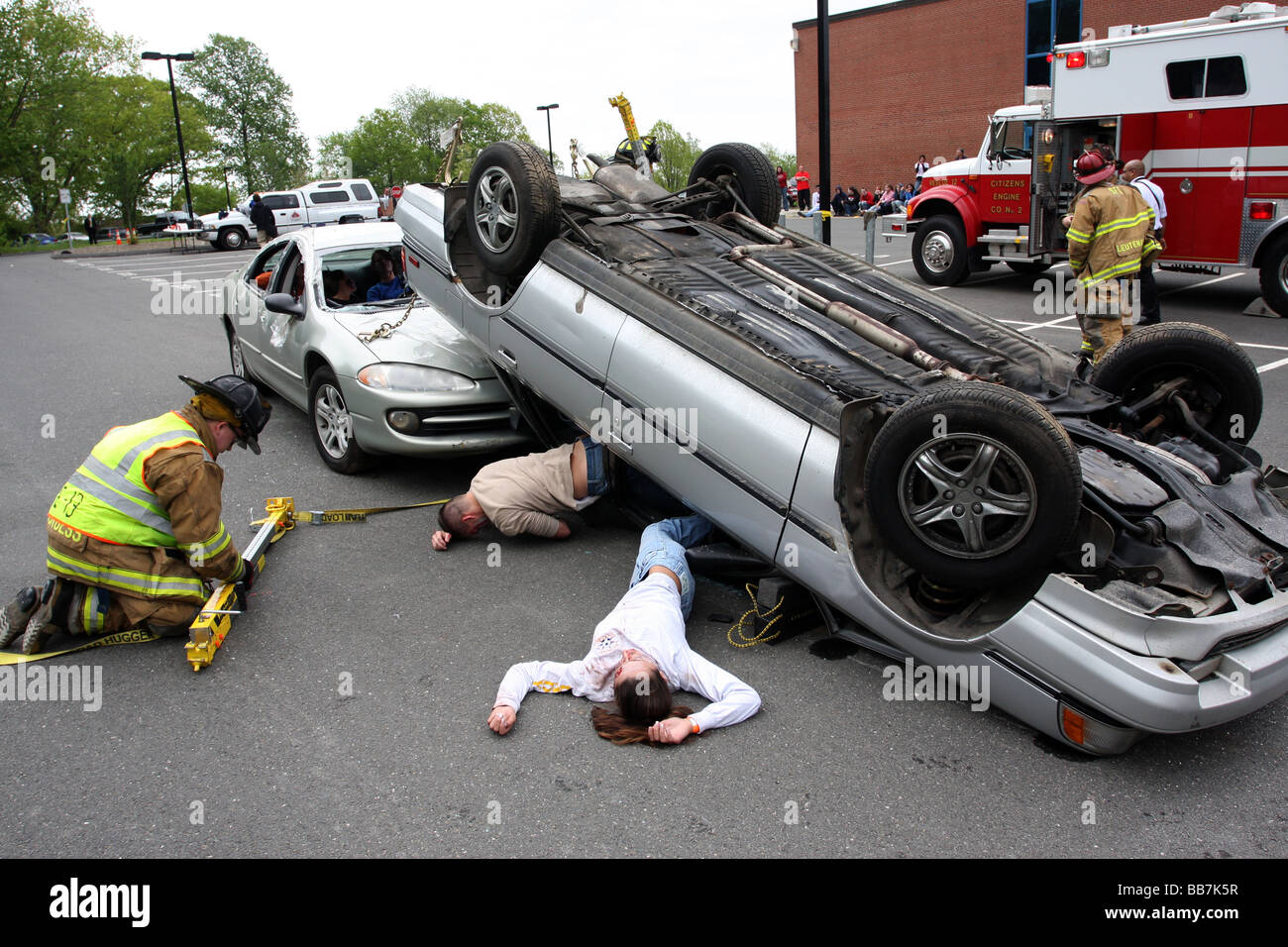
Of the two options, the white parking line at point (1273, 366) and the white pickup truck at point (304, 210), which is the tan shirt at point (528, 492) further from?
the white pickup truck at point (304, 210)

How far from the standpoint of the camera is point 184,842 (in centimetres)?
302

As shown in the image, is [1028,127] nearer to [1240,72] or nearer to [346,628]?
[1240,72]

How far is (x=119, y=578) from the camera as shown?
4.16m

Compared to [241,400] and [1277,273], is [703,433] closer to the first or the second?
[241,400]

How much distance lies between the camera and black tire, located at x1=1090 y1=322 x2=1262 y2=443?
4.41 m

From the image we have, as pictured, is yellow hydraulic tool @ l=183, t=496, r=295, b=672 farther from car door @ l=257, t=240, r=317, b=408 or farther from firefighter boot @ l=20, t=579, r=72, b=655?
car door @ l=257, t=240, r=317, b=408

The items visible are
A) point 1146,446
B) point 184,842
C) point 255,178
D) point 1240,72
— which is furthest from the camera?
point 255,178

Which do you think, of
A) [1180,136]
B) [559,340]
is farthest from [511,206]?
[1180,136]

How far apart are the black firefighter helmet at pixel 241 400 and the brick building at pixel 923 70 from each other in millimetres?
40372

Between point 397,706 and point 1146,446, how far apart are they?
334 centimetres

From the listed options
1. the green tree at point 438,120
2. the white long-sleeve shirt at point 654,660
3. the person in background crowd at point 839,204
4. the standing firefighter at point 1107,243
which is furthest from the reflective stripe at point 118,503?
the green tree at point 438,120

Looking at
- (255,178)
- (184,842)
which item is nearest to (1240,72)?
(184,842)

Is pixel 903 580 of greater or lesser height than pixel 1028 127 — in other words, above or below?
below

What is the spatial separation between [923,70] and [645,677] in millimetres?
46349
